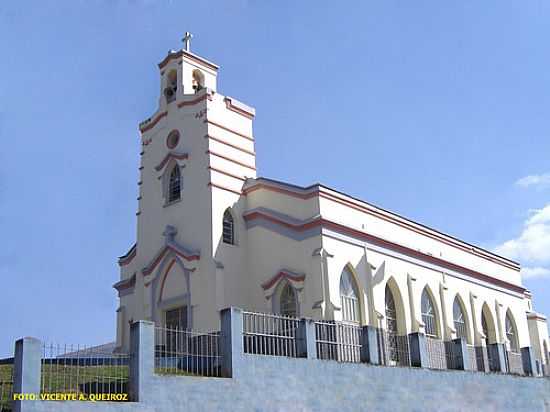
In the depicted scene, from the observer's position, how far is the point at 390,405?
18750 millimetres

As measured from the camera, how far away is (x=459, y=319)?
94.0ft

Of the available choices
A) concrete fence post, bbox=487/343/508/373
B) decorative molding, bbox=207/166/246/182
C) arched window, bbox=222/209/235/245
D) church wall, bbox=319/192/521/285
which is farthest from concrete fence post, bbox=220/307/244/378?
concrete fence post, bbox=487/343/508/373

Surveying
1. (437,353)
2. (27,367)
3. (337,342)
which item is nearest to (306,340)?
(337,342)

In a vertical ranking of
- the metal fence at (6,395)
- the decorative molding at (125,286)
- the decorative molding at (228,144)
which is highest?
the decorative molding at (228,144)

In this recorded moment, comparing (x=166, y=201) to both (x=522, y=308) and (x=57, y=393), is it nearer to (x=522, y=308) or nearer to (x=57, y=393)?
(x=57, y=393)

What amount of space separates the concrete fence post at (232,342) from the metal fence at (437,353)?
7.71 m

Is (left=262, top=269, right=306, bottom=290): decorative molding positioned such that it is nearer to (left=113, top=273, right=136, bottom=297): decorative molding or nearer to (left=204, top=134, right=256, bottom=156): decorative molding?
(left=204, top=134, right=256, bottom=156): decorative molding

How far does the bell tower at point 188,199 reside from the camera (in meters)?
22.9

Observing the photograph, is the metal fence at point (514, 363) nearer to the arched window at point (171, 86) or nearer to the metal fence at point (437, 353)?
the metal fence at point (437, 353)

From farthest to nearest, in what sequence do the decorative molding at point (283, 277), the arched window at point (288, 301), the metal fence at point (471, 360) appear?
the arched window at point (288, 301) < the metal fence at point (471, 360) < the decorative molding at point (283, 277)

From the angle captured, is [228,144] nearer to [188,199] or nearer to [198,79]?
[188,199]

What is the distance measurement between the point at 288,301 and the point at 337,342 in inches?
156

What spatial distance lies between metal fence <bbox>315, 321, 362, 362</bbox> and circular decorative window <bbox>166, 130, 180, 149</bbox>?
931cm

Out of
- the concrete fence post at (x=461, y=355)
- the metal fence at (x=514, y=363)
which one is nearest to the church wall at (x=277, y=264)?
the concrete fence post at (x=461, y=355)
